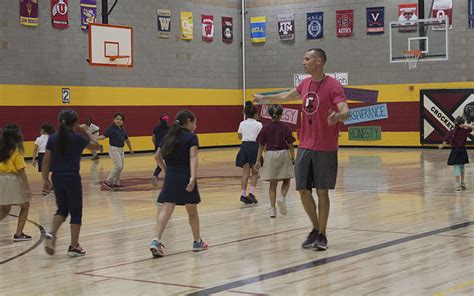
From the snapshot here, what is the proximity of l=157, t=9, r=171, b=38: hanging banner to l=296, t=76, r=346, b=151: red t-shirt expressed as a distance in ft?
82.3

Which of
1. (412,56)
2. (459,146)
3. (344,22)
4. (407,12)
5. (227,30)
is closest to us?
(459,146)

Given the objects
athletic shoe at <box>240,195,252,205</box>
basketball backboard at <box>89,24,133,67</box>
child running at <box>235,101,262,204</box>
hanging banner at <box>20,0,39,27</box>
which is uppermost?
hanging banner at <box>20,0,39,27</box>

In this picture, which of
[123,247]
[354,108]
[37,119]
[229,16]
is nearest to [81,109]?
[37,119]

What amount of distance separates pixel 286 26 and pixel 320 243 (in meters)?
27.9

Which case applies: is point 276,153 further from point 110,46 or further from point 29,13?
point 29,13

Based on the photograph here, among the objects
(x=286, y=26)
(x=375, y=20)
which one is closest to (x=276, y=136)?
(x=375, y=20)

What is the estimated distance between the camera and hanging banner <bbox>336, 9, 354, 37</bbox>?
34.7 m

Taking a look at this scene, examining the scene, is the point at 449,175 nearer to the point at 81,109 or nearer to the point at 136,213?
the point at 136,213

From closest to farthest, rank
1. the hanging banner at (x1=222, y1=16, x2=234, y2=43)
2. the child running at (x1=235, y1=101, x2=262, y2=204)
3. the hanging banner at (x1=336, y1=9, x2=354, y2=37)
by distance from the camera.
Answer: the child running at (x1=235, y1=101, x2=262, y2=204) < the hanging banner at (x1=336, y1=9, x2=354, y2=37) < the hanging banner at (x1=222, y1=16, x2=234, y2=43)

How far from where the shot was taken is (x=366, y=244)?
9.66 metres

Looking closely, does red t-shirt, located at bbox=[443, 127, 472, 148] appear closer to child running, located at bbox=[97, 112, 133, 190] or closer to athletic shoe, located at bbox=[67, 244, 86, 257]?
child running, located at bbox=[97, 112, 133, 190]

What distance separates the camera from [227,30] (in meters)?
37.2

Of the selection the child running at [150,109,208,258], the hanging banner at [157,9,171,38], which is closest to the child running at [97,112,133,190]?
the child running at [150,109,208,258]

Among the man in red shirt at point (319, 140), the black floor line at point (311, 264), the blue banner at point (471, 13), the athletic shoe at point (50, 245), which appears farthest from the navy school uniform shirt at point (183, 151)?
the blue banner at point (471, 13)
